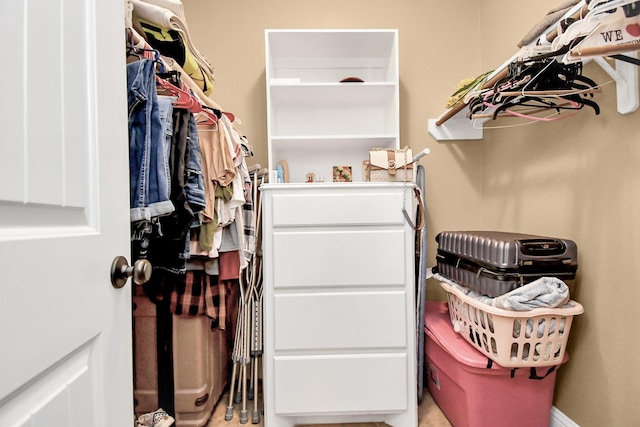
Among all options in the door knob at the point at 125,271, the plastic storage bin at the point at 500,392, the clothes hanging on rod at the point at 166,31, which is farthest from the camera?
the plastic storage bin at the point at 500,392

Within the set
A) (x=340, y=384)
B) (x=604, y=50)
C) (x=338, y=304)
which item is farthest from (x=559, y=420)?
(x=604, y=50)

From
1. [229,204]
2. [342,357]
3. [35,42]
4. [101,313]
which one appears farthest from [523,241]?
[35,42]

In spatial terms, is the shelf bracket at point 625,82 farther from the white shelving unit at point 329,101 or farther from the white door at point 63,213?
the white door at point 63,213

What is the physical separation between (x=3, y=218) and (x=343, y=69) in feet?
6.52

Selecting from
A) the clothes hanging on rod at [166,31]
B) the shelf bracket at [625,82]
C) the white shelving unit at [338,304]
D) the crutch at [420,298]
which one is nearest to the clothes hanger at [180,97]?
the clothes hanging on rod at [166,31]

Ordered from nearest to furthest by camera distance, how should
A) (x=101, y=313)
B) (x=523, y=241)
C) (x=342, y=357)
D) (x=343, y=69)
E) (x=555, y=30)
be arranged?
(x=101, y=313) < (x=555, y=30) < (x=523, y=241) < (x=342, y=357) < (x=343, y=69)

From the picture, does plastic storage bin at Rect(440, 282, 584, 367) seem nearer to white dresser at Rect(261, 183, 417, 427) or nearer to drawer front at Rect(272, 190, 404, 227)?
white dresser at Rect(261, 183, 417, 427)

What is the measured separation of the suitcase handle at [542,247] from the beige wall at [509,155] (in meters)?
0.14

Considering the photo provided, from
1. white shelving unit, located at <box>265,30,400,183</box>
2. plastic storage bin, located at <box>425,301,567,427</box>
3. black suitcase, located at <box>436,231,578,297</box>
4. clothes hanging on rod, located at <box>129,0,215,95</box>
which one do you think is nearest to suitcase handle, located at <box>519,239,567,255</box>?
black suitcase, located at <box>436,231,578,297</box>

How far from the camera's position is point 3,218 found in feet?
1.28

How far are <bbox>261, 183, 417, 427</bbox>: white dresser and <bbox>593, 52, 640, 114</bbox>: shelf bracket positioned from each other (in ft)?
2.59

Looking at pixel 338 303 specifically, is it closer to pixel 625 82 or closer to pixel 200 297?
pixel 200 297

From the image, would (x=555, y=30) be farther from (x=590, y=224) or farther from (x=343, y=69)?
(x=343, y=69)

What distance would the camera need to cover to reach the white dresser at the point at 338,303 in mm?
1507
